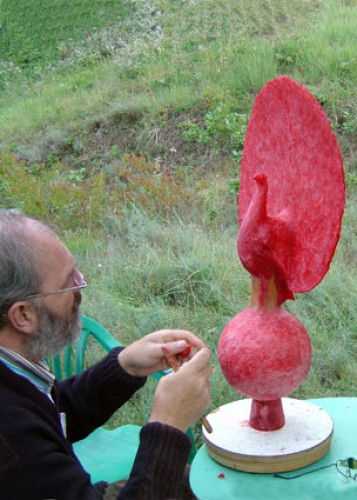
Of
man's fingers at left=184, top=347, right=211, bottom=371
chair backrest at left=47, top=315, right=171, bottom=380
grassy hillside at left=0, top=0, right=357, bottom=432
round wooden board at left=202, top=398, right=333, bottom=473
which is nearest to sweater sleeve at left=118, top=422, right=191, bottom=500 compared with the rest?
man's fingers at left=184, top=347, right=211, bottom=371

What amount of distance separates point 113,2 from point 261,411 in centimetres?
1028

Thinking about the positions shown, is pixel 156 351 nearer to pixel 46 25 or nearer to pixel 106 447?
pixel 106 447

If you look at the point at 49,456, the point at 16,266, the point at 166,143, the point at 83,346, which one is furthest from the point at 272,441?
the point at 166,143

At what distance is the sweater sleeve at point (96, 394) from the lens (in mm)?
1839

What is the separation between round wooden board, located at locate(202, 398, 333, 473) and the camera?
161 centimetres

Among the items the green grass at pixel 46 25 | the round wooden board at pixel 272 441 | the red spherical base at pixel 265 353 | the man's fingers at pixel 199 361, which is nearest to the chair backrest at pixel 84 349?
the round wooden board at pixel 272 441

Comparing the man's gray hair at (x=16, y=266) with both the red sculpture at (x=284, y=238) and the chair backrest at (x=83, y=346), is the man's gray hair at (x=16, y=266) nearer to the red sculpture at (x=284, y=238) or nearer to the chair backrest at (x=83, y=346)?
the red sculpture at (x=284, y=238)

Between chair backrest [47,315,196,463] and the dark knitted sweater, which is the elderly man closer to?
the dark knitted sweater

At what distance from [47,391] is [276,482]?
1.84 ft

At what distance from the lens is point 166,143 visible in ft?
23.1

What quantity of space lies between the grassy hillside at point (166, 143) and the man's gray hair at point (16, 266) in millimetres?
1469

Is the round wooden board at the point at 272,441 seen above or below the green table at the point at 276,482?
above

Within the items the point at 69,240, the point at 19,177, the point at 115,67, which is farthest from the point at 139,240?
the point at 115,67

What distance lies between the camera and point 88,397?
6.08 feet
